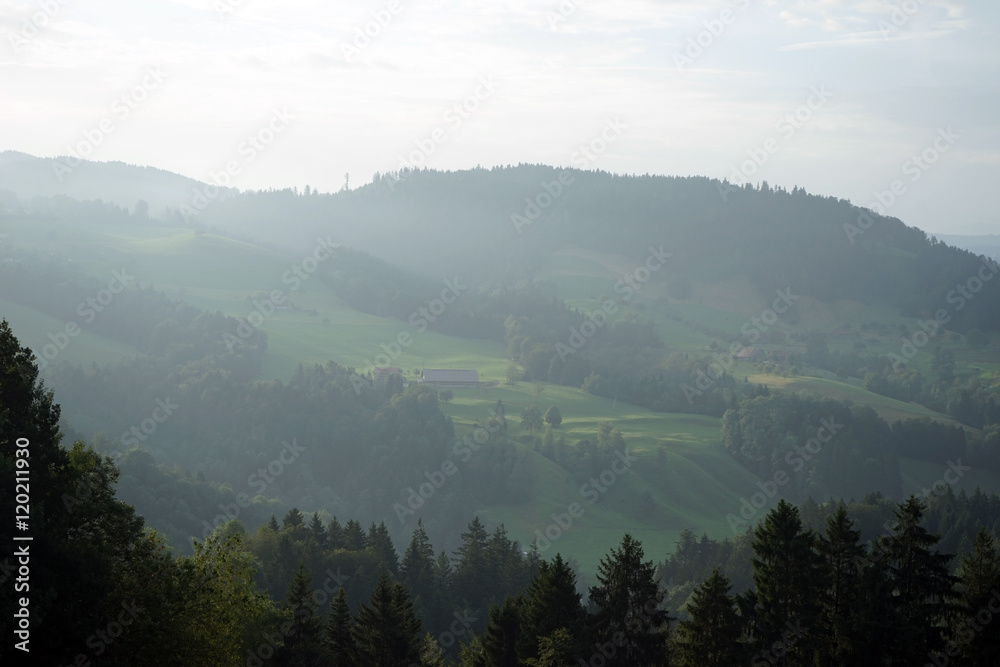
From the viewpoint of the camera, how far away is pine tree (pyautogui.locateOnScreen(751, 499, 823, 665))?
2320cm

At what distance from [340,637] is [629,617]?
417 inches

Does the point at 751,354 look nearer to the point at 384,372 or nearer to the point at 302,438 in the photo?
the point at 384,372

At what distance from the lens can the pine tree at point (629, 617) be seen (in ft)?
80.8

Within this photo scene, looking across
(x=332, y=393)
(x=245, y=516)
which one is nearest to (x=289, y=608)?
(x=245, y=516)

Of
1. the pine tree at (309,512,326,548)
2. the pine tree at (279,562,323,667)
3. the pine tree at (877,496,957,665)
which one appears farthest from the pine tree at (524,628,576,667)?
the pine tree at (309,512,326,548)

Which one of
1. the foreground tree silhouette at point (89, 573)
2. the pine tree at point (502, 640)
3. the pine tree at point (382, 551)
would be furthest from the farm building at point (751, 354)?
the foreground tree silhouette at point (89, 573)

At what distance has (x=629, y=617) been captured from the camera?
2472cm

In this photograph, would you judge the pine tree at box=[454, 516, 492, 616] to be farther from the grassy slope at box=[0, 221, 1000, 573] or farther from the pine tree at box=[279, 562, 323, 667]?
the grassy slope at box=[0, 221, 1000, 573]

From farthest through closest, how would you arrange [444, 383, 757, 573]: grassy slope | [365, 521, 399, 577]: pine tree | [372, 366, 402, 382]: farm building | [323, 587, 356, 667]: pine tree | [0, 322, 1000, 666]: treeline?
[372, 366, 402, 382]: farm building
[444, 383, 757, 573]: grassy slope
[365, 521, 399, 577]: pine tree
[323, 587, 356, 667]: pine tree
[0, 322, 1000, 666]: treeline

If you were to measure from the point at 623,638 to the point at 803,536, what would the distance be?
5.88m

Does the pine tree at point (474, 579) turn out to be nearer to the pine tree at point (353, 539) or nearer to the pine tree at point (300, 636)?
the pine tree at point (353, 539)

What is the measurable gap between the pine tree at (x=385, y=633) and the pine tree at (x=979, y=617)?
15.7 meters

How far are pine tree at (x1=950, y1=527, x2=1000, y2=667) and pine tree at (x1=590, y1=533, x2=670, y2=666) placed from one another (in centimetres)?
789

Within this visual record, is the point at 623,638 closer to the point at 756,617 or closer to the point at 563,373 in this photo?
the point at 756,617
